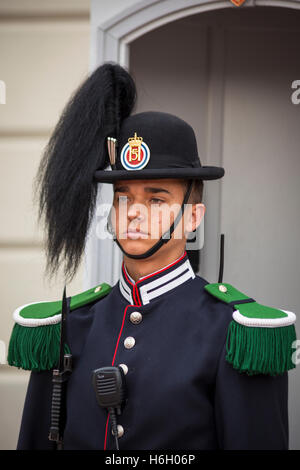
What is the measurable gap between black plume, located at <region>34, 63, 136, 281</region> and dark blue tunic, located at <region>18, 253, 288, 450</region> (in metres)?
0.18

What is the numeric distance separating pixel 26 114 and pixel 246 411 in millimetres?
1574

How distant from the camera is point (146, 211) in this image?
52.9 inches

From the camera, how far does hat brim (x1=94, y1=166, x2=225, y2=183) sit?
1.32 metres

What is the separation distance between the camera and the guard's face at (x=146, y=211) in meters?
1.34

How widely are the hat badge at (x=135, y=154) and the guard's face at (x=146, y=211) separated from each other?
4cm

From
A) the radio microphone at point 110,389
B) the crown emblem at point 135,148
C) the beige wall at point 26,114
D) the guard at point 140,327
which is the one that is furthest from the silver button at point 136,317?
the beige wall at point 26,114

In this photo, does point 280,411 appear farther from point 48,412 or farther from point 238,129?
point 238,129

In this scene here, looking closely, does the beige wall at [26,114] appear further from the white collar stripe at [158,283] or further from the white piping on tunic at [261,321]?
the white piping on tunic at [261,321]

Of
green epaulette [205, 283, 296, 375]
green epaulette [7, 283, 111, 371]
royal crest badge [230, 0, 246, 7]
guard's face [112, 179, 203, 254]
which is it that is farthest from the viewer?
royal crest badge [230, 0, 246, 7]

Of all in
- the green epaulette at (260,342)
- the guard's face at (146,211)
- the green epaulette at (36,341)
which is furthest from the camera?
the green epaulette at (36,341)

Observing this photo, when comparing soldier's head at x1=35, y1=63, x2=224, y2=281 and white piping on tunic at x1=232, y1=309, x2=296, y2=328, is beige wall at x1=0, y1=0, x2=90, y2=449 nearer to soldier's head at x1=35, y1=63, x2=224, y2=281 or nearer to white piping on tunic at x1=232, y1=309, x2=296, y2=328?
soldier's head at x1=35, y1=63, x2=224, y2=281

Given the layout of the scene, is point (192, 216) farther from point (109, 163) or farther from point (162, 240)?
point (109, 163)

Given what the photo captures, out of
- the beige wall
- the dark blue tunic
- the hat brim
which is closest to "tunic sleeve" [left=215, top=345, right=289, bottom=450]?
the dark blue tunic

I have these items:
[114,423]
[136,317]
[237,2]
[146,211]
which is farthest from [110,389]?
[237,2]
